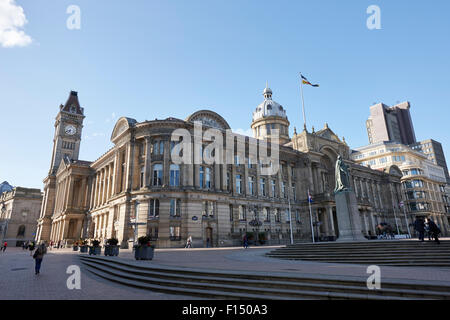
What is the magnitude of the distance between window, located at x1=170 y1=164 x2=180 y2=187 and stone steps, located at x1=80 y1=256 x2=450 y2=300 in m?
27.1

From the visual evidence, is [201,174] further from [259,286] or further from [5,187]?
[5,187]

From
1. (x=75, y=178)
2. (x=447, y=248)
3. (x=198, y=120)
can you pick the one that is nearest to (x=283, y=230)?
(x=198, y=120)

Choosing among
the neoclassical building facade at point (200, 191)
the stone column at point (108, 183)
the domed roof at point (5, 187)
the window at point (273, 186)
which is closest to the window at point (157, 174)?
the neoclassical building facade at point (200, 191)

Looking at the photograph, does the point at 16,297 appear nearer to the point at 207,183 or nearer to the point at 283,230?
the point at 207,183

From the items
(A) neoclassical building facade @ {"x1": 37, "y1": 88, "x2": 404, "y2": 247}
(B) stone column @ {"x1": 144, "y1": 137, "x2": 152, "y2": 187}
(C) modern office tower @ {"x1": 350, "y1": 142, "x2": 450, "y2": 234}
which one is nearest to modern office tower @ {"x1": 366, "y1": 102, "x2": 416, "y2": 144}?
(C) modern office tower @ {"x1": 350, "y1": 142, "x2": 450, "y2": 234}

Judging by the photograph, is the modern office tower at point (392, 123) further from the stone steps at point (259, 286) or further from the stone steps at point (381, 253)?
the stone steps at point (259, 286)

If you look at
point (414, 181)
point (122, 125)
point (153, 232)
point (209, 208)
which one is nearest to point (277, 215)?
point (209, 208)

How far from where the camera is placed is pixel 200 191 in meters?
40.1

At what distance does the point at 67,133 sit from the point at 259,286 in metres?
90.7

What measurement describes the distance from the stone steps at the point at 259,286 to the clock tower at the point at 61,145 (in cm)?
7325

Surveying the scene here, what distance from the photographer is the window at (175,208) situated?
127ft

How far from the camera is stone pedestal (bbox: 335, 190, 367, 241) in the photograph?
23234 mm

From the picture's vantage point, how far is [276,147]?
54.9 metres
